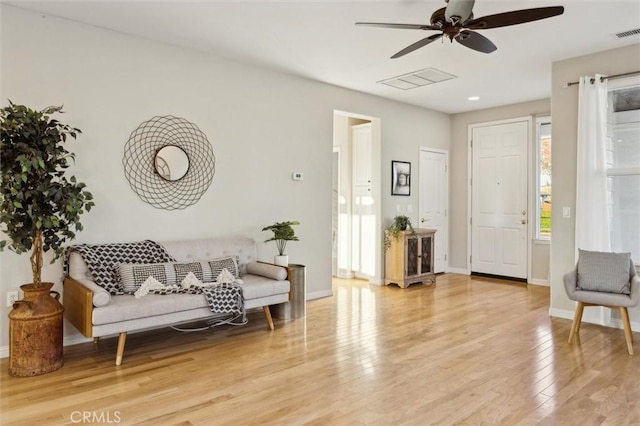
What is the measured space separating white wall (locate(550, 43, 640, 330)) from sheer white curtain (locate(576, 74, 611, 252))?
16 centimetres

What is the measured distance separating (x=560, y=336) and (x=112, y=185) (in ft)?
13.7

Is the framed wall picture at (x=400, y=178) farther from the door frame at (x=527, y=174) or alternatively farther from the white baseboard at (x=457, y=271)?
the white baseboard at (x=457, y=271)

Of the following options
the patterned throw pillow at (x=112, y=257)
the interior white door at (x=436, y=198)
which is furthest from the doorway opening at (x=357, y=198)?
the patterned throw pillow at (x=112, y=257)

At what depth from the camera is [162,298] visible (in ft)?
11.1

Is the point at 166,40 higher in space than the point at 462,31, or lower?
higher

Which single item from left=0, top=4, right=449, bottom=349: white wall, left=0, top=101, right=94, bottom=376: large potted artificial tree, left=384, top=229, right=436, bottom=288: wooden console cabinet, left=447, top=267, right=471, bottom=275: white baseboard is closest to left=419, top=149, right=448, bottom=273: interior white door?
left=447, top=267, right=471, bottom=275: white baseboard

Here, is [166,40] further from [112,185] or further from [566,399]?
[566,399]

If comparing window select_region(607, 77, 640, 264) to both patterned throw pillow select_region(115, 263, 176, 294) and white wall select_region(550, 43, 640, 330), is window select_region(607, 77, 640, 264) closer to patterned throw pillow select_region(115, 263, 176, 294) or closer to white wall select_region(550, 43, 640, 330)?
white wall select_region(550, 43, 640, 330)

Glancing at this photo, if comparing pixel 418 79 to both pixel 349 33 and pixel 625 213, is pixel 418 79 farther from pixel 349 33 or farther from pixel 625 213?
pixel 625 213

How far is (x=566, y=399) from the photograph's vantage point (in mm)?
2646

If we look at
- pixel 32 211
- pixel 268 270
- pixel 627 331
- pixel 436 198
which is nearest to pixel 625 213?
pixel 627 331

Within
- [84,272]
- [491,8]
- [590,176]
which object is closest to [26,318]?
[84,272]

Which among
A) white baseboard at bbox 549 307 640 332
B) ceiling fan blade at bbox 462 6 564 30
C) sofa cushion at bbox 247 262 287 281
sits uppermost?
ceiling fan blade at bbox 462 6 564 30

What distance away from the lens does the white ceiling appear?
334cm
